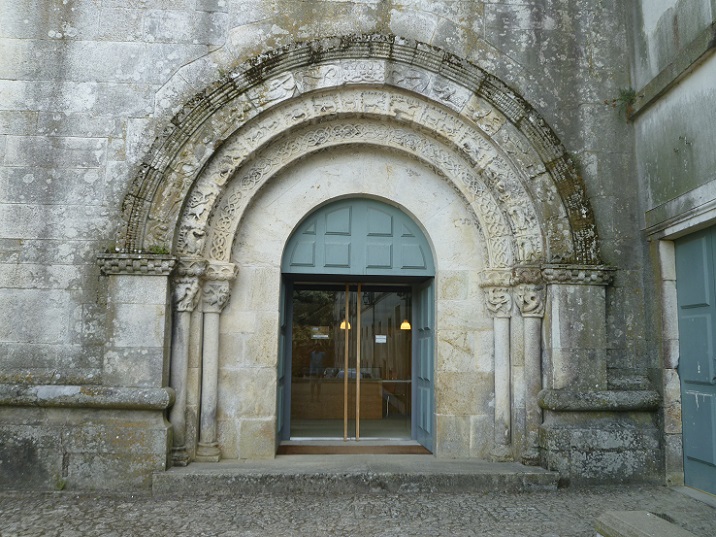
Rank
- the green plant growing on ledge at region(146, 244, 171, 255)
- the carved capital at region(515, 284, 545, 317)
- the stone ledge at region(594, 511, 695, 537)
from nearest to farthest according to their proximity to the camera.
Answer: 1. the stone ledge at region(594, 511, 695, 537)
2. the green plant growing on ledge at region(146, 244, 171, 255)
3. the carved capital at region(515, 284, 545, 317)

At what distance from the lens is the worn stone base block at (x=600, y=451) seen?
5320mm

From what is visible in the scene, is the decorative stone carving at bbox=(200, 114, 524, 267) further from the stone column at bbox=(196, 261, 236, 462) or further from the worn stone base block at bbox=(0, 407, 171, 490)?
the worn stone base block at bbox=(0, 407, 171, 490)

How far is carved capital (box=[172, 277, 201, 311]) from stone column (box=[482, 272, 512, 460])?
9.44 feet

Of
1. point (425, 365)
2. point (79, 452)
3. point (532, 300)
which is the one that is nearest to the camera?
point (79, 452)

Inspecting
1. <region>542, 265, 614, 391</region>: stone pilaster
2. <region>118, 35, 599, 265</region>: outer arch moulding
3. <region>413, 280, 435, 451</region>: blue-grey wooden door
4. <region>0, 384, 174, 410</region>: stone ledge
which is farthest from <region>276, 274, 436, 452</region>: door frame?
<region>118, 35, 599, 265</region>: outer arch moulding

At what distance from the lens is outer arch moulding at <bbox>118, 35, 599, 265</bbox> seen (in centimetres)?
550

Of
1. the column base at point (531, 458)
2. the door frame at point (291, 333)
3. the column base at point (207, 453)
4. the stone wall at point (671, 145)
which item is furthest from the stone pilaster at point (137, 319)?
the stone wall at point (671, 145)

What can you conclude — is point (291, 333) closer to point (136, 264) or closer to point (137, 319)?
point (137, 319)

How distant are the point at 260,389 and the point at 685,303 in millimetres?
4140

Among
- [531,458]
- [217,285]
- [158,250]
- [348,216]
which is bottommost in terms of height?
[531,458]

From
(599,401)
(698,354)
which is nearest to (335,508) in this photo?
Answer: (599,401)

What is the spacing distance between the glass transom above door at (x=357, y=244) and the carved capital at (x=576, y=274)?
120cm

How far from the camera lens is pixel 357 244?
6.18 metres

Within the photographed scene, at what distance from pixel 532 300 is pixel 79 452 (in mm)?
4343
